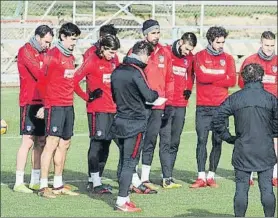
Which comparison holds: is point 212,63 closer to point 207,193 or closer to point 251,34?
point 207,193

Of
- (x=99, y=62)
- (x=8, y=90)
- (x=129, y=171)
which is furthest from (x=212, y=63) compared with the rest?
(x=8, y=90)

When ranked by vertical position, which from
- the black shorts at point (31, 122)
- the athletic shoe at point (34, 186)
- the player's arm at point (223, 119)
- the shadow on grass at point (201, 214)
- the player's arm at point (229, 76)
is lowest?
the athletic shoe at point (34, 186)

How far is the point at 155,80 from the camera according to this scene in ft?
40.2

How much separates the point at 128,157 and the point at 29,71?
2021 millimetres

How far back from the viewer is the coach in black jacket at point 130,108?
1069 cm

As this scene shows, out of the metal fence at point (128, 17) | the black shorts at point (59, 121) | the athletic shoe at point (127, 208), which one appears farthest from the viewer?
the metal fence at point (128, 17)

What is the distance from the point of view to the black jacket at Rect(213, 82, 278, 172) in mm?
9500

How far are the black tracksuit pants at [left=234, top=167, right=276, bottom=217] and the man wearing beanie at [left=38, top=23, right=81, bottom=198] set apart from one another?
2885 mm

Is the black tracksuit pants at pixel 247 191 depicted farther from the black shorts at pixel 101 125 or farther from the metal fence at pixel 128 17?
the metal fence at pixel 128 17

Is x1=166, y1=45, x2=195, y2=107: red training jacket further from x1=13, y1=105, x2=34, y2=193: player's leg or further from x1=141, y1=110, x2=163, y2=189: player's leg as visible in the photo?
x1=13, y1=105, x2=34, y2=193: player's leg

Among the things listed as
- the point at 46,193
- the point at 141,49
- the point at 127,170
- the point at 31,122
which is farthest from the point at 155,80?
the point at 46,193

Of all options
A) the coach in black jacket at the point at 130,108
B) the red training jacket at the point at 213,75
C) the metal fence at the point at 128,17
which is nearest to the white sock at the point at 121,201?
the coach in black jacket at the point at 130,108

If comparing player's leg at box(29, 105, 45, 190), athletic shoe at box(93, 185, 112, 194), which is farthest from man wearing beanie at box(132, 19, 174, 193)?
player's leg at box(29, 105, 45, 190)

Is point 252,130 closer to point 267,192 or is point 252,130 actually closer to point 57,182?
point 267,192
